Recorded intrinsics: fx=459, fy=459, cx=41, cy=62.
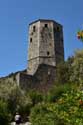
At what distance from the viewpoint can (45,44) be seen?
76.1 metres

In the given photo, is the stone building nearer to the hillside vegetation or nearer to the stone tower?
the stone tower

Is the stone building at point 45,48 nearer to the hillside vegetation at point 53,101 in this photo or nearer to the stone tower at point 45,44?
the stone tower at point 45,44

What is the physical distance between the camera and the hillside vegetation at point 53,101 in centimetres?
1548

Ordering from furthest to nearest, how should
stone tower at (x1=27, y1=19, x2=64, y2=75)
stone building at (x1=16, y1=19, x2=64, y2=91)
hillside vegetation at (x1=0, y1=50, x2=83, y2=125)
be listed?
stone tower at (x1=27, y1=19, x2=64, y2=75) < stone building at (x1=16, y1=19, x2=64, y2=91) < hillside vegetation at (x1=0, y1=50, x2=83, y2=125)

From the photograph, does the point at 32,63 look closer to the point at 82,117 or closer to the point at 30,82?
the point at 30,82

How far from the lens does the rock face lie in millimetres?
69438

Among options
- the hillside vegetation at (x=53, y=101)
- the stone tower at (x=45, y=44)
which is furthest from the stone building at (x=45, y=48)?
the hillside vegetation at (x=53, y=101)

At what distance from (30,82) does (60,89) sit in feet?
81.9

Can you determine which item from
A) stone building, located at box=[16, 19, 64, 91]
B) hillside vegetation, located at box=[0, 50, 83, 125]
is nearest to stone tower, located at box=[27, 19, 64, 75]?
stone building, located at box=[16, 19, 64, 91]

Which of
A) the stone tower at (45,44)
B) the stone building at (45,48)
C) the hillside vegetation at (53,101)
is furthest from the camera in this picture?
the stone tower at (45,44)

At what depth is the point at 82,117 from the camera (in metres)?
14.5

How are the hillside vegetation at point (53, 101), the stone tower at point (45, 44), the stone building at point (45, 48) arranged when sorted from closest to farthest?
the hillside vegetation at point (53, 101)
the stone building at point (45, 48)
the stone tower at point (45, 44)

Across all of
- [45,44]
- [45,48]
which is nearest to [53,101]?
[45,48]

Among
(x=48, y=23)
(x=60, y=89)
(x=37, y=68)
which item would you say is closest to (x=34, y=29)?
(x=48, y=23)
